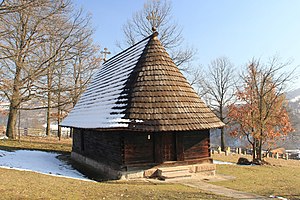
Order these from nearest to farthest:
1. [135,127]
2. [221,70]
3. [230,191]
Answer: [230,191] → [135,127] → [221,70]

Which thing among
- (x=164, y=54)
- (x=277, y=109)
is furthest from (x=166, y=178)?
(x=277, y=109)

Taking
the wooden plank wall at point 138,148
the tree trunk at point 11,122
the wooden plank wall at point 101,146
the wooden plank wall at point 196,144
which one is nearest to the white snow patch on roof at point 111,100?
the wooden plank wall at point 101,146

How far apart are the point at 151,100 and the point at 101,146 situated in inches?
147

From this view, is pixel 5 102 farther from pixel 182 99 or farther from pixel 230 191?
pixel 230 191

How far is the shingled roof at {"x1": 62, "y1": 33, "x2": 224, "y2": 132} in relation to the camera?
10.9 m

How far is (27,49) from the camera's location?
42.8 ft

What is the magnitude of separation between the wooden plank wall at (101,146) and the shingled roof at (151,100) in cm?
81

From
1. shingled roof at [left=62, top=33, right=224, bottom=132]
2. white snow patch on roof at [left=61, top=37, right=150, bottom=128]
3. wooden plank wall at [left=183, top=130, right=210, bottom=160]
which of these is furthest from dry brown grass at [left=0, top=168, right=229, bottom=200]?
wooden plank wall at [left=183, top=130, right=210, bottom=160]

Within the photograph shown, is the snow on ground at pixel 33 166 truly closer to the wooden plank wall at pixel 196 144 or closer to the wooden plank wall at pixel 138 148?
the wooden plank wall at pixel 138 148

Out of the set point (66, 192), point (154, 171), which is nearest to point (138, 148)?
point (154, 171)

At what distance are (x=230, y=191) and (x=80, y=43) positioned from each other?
477 inches

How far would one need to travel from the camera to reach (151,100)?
11383mm

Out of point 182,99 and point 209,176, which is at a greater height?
point 182,99

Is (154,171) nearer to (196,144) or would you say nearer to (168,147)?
(168,147)
